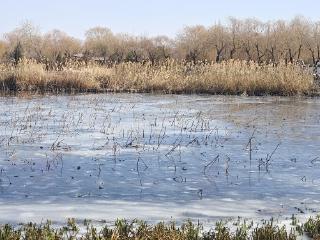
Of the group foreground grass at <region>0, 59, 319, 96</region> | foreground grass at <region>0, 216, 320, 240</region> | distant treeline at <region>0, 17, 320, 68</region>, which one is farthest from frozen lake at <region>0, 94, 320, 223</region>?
distant treeline at <region>0, 17, 320, 68</region>

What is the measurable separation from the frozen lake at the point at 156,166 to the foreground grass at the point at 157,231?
395 mm

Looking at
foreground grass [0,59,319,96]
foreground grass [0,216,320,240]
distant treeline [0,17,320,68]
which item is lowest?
foreground grass [0,216,320,240]

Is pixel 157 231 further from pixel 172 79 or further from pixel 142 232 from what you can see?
pixel 172 79

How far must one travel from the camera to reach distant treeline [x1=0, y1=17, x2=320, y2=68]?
47.3 meters

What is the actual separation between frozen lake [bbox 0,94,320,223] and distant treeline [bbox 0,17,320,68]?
93.0 feet

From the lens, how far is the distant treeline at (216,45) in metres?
47.3

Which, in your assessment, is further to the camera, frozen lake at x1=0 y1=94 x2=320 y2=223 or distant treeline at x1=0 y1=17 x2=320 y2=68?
distant treeline at x1=0 y1=17 x2=320 y2=68

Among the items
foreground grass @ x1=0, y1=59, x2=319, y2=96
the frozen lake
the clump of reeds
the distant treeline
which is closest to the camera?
the clump of reeds

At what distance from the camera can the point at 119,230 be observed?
4.39 m

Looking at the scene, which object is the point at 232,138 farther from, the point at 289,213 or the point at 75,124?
the point at 289,213

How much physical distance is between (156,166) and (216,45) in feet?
146

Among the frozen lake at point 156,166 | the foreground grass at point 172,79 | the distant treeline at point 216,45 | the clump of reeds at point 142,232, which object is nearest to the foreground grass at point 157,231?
the clump of reeds at point 142,232

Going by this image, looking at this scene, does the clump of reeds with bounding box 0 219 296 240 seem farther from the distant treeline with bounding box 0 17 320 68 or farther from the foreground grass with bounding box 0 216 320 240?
the distant treeline with bounding box 0 17 320 68

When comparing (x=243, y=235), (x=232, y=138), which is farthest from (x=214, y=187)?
(x=232, y=138)
